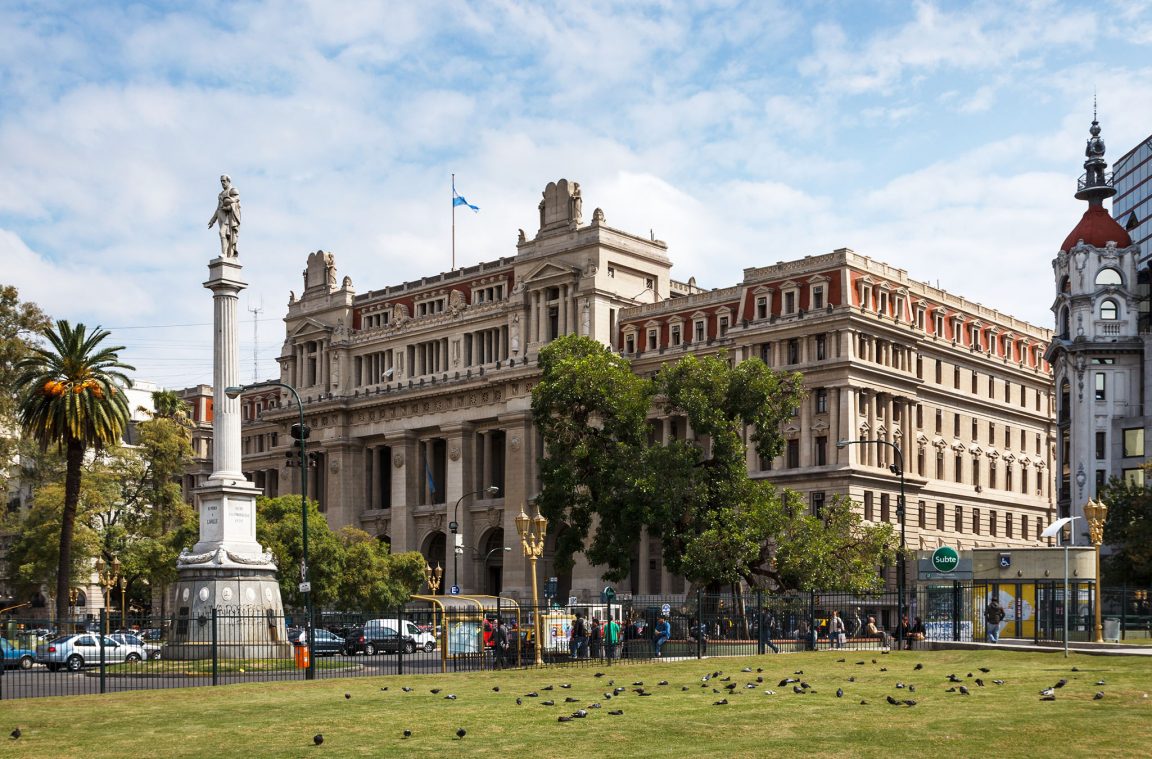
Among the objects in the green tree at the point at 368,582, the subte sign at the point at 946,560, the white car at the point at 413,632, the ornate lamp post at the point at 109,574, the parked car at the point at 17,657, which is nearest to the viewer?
the parked car at the point at 17,657

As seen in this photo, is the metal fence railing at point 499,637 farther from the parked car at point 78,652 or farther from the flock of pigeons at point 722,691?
the flock of pigeons at point 722,691

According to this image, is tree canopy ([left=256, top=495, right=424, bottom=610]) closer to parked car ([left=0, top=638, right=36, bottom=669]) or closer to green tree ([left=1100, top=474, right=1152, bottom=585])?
parked car ([left=0, top=638, right=36, bottom=669])

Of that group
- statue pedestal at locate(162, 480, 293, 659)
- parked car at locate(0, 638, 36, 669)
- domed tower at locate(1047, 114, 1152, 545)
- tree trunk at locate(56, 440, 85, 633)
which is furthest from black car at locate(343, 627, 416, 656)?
domed tower at locate(1047, 114, 1152, 545)

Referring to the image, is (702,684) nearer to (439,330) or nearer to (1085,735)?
(1085,735)

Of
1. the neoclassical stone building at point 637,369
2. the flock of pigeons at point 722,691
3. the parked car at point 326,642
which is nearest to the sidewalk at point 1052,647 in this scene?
the flock of pigeons at point 722,691

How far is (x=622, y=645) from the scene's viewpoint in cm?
4712

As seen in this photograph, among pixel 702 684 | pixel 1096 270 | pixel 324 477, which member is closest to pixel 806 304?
pixel 1096 270

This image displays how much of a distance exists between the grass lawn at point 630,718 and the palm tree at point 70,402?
3427 centimetres

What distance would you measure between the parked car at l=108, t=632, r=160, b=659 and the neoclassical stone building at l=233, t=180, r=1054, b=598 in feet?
155

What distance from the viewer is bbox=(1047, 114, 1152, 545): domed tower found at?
95.7 m

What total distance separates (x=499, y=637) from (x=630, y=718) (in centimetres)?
1756

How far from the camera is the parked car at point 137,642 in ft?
152

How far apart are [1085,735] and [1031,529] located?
88.5 meters

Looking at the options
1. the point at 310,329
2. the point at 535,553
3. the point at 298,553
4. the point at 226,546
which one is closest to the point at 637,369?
the point at 298,553
